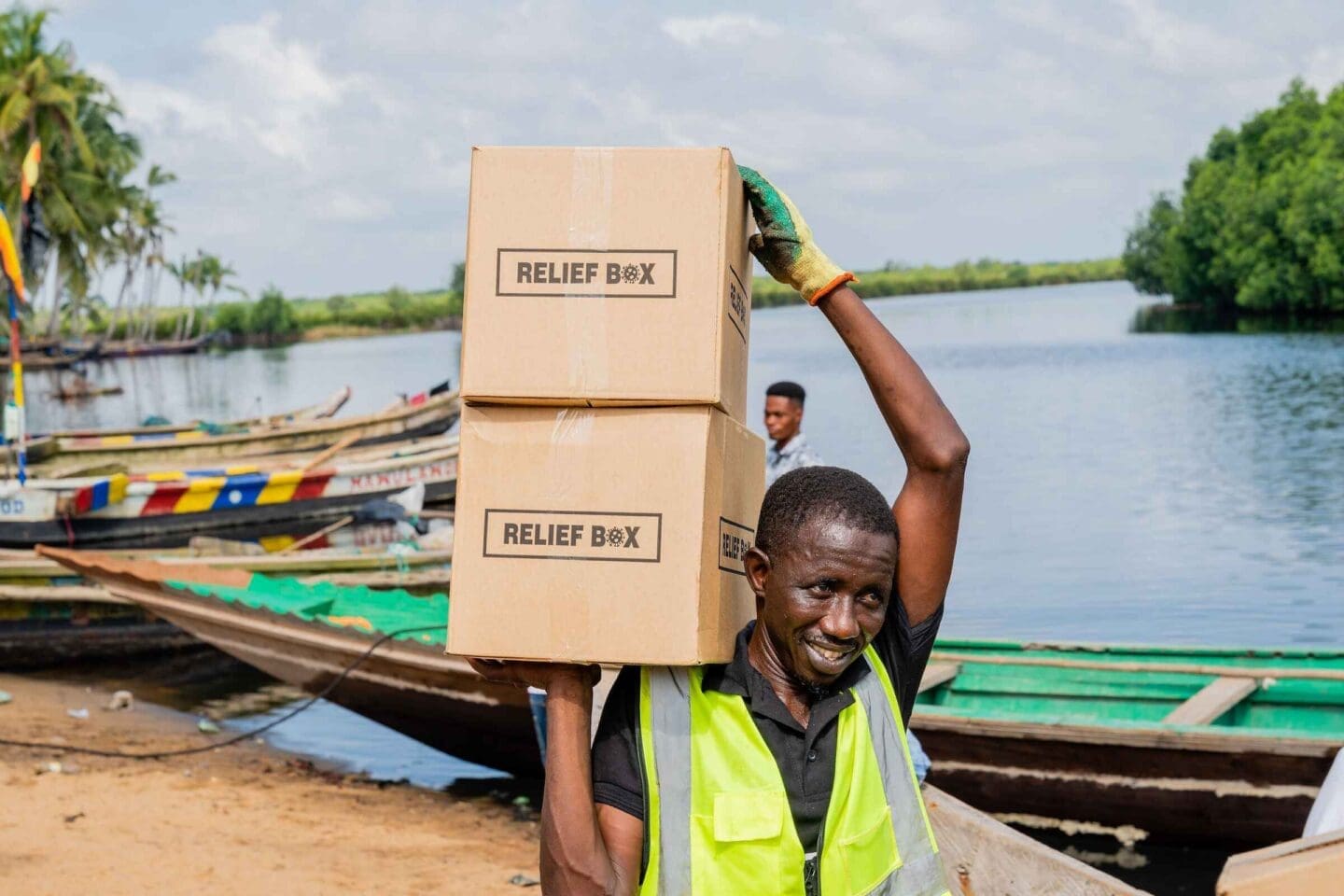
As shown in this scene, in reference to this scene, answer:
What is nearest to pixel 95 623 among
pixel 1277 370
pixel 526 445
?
pixel 526 445

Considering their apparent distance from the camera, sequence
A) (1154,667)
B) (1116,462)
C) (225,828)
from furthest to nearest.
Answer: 1. (1116,462)
2. (1154,667)
3. (225,828)

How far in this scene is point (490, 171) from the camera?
8.01 ft

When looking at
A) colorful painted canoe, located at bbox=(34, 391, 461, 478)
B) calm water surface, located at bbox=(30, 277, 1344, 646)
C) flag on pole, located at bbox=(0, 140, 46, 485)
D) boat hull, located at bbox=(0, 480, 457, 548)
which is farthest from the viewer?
colorful painted canoe, located at bbox=(34, 391, 461, 478)

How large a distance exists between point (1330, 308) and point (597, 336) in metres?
64.1

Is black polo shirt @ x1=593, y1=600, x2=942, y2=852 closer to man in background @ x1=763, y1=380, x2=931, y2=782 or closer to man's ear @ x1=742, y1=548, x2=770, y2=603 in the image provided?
man's ear @ x1=742, y1=548, x2=770, y2=603

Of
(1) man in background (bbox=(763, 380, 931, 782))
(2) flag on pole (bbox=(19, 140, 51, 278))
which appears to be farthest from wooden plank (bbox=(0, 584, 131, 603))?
(1) man in background (bbox=(763, 380, 931, 782))

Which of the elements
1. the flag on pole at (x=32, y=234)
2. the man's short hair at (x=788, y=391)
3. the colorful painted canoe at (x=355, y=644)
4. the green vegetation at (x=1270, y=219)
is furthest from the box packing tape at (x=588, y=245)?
the green vegetation at (x=1270, y=219)

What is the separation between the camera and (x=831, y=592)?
2299mm

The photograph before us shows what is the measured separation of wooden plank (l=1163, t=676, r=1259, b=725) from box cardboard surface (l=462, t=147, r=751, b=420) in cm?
468

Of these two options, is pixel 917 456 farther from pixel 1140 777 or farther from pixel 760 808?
pixel 1140 777

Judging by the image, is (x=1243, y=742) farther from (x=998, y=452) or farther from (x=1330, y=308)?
(x=1330, y=308)

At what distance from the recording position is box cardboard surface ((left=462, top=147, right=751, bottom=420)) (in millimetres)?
2404

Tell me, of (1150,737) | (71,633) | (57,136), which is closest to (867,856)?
(1150,737)

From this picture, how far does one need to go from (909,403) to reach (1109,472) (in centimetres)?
2097
